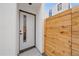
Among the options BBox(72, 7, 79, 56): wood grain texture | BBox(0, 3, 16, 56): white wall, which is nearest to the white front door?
BBox(0, 3, 16, 56): white wall

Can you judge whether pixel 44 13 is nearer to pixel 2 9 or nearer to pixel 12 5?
pixel 12 5

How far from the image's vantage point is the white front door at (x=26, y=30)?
14.2 feet

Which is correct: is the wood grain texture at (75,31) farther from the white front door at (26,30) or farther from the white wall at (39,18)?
the white front door at (26,30)

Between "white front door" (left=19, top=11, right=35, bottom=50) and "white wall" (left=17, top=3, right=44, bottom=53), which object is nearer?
"white wall" (left=17, top=3, right=44, bottom=53)

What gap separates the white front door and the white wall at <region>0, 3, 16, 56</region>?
1.48 m

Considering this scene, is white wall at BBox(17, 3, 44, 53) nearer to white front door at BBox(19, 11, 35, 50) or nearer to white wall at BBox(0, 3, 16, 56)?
white front door at BBox(19, 11, 35, 50)

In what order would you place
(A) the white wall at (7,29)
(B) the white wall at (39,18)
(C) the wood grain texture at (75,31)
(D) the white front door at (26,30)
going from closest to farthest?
→ (C) the wood grain texture at (75,31), (A) the white wall at (7,29), (B) the white wall at (39,18), (D) the white front door at (26,30)

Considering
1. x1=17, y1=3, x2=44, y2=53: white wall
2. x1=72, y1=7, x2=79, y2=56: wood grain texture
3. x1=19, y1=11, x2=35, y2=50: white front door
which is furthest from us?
x1=19, y1=11, x2=35, y2=50: white front door

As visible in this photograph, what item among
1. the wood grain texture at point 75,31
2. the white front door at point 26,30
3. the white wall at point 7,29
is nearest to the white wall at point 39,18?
the white front door at point 26,30

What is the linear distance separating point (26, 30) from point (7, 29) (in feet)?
6.68

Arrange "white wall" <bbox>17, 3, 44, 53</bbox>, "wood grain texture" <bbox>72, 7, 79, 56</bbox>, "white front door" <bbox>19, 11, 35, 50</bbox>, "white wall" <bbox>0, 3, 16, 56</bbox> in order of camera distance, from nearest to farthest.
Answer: "wood grain texture" <bbox>72, 7, 79, 56</bbox> → "white wall" <bbox>0, 3, 16, 56</bbox> → "white wall" <bbox>17, 3, 44, 53</bbox> → "white front door" <bbox>19, 11, 35, 50</bbox>

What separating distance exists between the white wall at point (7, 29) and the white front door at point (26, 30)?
148 cm

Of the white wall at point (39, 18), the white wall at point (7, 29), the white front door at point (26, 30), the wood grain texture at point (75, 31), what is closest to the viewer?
the wood grain texture at point (75, 31)

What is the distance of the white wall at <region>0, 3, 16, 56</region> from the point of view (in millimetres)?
2566
